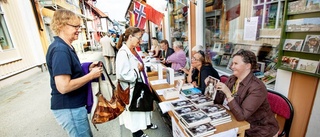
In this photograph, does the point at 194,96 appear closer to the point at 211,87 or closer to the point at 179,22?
the point at 211,87

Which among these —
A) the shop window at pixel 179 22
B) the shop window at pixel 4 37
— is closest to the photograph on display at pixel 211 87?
the shop window at pixel 179 22

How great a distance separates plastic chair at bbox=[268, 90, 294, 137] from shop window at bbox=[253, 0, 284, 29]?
2.74ft

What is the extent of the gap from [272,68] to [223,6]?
1447 millimetres

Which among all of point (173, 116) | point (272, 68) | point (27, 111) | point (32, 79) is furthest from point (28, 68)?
point (272, 68)

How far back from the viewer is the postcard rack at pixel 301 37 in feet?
3.84

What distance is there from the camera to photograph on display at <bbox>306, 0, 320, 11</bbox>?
114 cm

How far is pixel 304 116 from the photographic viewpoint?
1.39 metres

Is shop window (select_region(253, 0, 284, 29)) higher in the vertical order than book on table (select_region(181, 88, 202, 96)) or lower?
higher

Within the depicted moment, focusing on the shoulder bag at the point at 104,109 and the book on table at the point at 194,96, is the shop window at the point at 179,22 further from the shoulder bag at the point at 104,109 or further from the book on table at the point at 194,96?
the shoulder bag at the point at 104,109

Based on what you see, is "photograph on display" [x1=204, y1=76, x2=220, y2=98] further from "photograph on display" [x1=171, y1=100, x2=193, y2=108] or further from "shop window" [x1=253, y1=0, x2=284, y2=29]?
"shop window" [x1=253, y1=0, x2=284, y2=29]

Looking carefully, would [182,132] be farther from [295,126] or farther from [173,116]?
[295,126]

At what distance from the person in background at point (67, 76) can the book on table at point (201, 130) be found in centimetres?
82

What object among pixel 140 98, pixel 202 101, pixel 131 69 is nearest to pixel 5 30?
pixel 131 69

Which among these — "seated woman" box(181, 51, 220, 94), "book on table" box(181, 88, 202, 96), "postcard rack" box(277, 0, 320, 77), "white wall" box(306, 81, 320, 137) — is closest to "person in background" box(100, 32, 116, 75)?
"seated woman" box(181, 51, 220, 94)
